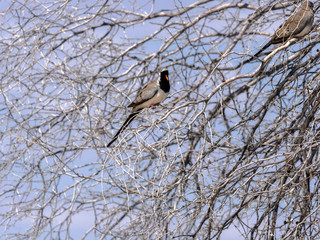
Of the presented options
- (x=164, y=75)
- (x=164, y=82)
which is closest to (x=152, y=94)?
(x=164, y=82)

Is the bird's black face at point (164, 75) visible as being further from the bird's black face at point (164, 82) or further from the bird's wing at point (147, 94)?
the bird's wing at point (147, 94)

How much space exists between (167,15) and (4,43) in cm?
182

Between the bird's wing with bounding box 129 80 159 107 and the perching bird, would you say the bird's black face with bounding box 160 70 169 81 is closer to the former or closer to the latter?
the perching bird

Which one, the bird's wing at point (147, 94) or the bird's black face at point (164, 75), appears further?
the bird's black face at point (164, 75)

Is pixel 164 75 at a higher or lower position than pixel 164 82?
higher

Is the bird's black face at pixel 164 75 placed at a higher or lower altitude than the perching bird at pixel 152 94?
higher

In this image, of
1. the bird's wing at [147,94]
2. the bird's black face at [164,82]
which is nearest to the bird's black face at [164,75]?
the bird's black face at [164,82]

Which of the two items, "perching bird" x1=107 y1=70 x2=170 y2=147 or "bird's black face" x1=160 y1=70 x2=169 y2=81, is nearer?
"perching bird" x1=107 y1=70 x2=170 y2=147

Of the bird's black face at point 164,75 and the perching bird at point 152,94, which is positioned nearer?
the perching bird at point 152,94

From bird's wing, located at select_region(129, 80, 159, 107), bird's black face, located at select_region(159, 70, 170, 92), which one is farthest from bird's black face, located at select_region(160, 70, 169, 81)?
bird's wing, located at select_region(129, 80, 159, 107)

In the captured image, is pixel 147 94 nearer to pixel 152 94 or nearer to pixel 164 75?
pixel 152 94

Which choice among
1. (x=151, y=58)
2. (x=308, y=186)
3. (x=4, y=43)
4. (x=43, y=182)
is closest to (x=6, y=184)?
(x=43, y=182)

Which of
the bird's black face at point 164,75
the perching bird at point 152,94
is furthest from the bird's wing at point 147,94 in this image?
the bird's black face at point 164,75

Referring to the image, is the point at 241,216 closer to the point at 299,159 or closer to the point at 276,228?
the point at 276,228
